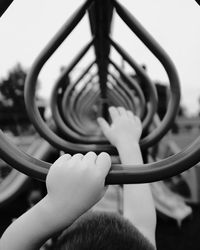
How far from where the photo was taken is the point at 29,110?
1.67 feet

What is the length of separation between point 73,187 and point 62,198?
0.02 metres

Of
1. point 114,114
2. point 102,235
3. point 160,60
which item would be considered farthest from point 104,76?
point 102,235

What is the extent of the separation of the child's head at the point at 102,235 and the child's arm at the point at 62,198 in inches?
2.8

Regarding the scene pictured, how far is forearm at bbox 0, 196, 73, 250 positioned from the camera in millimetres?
350

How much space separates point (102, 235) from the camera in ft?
1.40

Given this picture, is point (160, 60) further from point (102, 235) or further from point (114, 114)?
point (102, 235)

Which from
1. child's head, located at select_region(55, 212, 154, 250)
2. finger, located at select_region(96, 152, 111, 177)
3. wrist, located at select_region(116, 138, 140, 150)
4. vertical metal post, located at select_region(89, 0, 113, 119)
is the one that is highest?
vertical metal post, located at select_region(89, 0, 113, 119)

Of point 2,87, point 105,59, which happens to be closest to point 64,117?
point 105,59

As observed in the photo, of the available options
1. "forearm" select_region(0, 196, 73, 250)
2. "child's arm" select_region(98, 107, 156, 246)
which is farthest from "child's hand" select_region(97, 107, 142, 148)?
"forearm" select_region(0, 196, 73, 250)

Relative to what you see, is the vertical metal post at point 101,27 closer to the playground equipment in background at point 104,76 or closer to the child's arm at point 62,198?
the playground equipment in background at point 104,76

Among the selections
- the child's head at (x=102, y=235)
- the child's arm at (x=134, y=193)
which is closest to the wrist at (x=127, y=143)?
the child's arm at (x=134, y=193)

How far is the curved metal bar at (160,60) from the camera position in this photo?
473 mm

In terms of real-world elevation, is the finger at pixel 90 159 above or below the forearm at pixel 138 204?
above

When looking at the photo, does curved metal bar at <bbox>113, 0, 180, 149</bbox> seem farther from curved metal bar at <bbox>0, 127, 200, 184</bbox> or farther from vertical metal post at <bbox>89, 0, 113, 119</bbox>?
curved metal bar at <bbox>0, 127, 200, 184</bbox>
